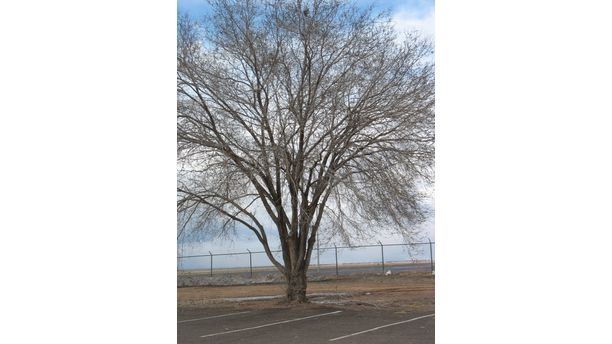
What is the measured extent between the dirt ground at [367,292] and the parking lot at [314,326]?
6 centimetres

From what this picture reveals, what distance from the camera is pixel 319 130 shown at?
7.73 m

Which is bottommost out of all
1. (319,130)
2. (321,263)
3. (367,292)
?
(367,292)

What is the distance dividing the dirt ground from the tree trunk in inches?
2.3

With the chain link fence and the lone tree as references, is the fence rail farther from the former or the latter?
the lone tree

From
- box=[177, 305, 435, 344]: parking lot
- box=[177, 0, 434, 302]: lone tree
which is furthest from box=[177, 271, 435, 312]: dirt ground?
box=[177, 0, 434, 302]: lone tree

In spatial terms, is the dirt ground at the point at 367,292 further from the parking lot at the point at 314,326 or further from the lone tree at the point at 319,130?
the lone tree at the point at 319,130

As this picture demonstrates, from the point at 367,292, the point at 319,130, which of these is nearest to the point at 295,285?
the point at 367,292

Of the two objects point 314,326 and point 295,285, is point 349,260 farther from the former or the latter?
point 314,326

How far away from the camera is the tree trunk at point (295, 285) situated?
775 centimetres

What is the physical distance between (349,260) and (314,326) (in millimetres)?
687

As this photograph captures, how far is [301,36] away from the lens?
7.82 m
